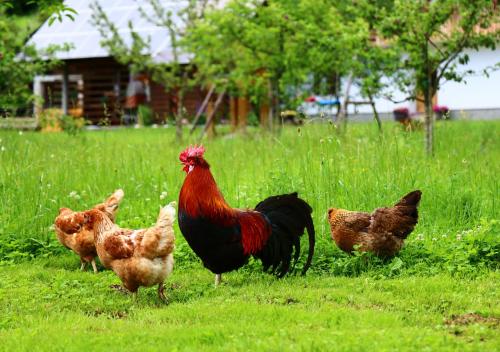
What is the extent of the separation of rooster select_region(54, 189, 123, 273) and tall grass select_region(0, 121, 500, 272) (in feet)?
2.62

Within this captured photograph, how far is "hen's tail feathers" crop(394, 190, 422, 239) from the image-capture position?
7.55m

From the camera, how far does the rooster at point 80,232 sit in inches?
313

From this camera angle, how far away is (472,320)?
18.2 feet

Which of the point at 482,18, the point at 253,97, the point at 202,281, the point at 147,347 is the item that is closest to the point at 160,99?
the point at 253,97

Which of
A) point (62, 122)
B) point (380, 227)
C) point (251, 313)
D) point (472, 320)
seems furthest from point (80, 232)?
point (62, 122)

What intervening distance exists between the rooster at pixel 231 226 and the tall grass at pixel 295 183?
0.75 meters

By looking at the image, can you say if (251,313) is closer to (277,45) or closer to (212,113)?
(277,45)

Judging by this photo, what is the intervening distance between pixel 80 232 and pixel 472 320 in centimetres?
423

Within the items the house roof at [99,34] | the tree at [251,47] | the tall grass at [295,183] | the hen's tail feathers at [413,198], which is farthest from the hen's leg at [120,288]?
the house roof at [99,34]

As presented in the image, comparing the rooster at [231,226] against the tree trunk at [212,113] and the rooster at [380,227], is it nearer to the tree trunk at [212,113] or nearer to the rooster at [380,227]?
the rooster at [380,227]

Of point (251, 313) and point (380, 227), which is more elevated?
point (380, 227)

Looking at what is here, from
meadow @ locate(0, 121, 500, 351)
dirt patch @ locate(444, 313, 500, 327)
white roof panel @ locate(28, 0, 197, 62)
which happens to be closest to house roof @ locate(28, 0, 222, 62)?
white roof panel @ locate(28, 0, 197, 62)

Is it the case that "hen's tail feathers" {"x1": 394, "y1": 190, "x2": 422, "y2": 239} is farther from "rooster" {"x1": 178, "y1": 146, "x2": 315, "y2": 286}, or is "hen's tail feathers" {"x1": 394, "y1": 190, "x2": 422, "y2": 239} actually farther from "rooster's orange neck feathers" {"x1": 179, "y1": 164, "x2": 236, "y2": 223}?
"rooster's orange neck feathers" {"x1": 179, "y1": 164, "x2": 236, "y2": 223}

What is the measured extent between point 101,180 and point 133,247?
4.52 metres
